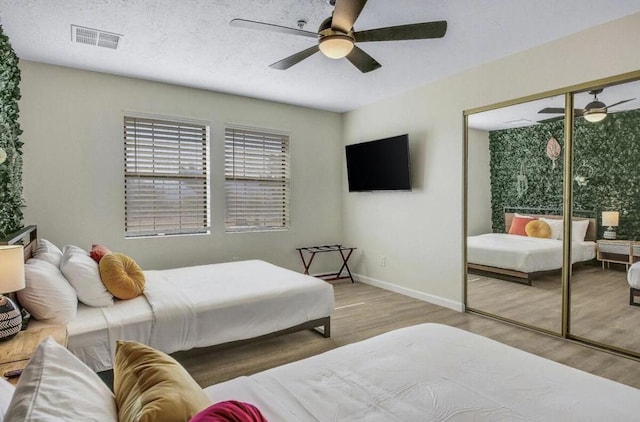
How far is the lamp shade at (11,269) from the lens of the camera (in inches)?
69.0

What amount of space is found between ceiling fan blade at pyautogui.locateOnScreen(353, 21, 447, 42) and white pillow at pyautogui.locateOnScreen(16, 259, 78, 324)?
8.25 ft

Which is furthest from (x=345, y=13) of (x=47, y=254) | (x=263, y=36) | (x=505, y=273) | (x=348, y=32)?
(x=505, y=273)

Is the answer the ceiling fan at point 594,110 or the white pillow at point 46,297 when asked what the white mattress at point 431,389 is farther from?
the ceiling fan at point 594,110

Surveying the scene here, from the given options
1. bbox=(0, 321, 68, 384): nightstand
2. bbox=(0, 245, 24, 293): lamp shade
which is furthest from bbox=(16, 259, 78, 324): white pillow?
bbox=(0, 245, 24, 293): lamp shade

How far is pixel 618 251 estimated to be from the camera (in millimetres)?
3029

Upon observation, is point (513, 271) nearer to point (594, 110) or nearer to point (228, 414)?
point (594, 110)

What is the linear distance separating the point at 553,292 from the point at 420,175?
1.93 meters

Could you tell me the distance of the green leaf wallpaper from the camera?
9.67ft

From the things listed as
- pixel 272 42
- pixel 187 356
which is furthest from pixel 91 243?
pixel 272 42

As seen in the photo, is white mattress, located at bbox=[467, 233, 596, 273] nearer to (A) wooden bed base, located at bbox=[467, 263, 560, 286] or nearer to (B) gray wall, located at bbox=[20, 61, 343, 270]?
(A) wooden bed base, located at bbox=[467, 263, 560, 286]

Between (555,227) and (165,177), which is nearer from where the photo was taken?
(555,227)

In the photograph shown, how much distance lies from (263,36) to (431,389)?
2934 mm

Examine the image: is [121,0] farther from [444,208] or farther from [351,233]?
[351,233]

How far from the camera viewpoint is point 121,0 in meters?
2.60
